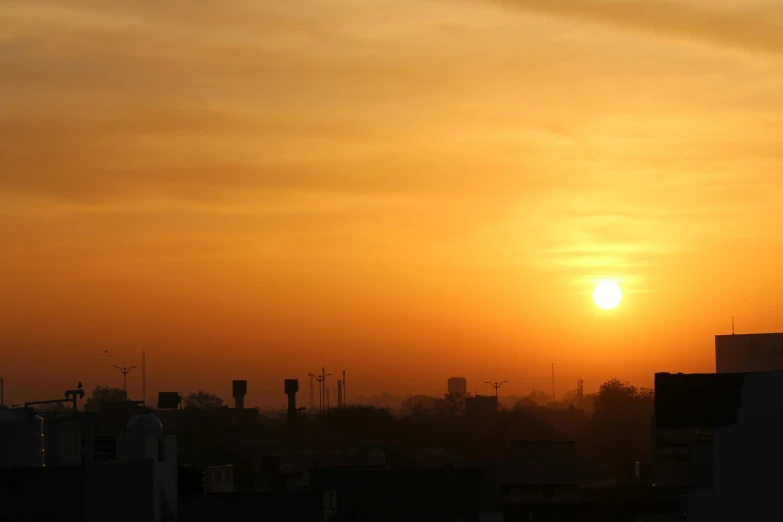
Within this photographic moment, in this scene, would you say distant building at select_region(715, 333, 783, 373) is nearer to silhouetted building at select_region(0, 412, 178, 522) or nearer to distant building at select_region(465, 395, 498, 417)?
silhouetted building at select_region(0, 412, 178, 522)

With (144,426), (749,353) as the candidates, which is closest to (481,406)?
(749,353)

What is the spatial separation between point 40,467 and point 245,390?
470ft

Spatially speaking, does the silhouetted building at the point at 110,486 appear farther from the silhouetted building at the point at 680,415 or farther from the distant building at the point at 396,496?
the silhouetted building at the point at 680,415

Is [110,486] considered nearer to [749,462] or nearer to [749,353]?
[749,462]

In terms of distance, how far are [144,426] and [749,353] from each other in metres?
56.5

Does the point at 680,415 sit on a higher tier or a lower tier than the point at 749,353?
lower

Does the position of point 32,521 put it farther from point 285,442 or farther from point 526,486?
point 285,442

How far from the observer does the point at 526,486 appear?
7625 cm

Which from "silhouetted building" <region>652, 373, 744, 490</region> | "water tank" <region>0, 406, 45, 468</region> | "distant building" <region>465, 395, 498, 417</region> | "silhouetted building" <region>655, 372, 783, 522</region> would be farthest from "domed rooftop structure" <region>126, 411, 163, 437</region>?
"distant building" <region>465, 395, 498, 417</region>

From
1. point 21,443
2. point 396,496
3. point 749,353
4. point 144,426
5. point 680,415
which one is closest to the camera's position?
point 21,443

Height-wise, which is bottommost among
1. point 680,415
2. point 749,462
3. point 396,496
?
point 396,496

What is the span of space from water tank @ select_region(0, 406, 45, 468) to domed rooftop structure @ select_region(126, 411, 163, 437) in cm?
510

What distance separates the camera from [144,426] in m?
42.7

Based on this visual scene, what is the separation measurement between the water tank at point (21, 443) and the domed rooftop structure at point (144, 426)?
16.7ft
